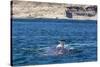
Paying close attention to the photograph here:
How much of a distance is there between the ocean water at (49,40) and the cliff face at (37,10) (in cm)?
5

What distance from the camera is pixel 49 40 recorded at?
1801 millimetres

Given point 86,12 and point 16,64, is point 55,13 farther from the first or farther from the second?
point 16,64

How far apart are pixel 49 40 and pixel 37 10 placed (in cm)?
30

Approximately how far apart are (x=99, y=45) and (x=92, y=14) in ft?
1.05

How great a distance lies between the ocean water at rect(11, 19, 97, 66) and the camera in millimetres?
1706

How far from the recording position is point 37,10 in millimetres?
1777

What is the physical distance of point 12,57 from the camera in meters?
1.68

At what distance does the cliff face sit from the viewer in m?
1.71

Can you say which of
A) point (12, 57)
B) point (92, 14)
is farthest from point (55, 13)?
point (12, 57)

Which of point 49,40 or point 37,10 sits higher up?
point 37,10

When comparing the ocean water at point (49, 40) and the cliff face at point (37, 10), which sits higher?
the cliff face at point (37, 10)

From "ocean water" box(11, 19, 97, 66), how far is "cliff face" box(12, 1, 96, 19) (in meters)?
0.05

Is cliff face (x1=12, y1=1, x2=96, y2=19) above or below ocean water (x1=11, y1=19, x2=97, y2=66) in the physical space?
above

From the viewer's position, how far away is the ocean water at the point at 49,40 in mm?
1706
